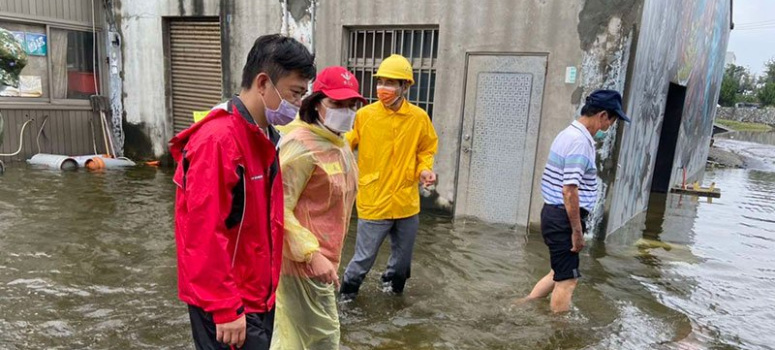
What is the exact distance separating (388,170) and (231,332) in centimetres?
230

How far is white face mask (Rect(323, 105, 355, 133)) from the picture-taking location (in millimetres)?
2555

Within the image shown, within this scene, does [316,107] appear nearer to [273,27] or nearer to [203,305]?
[203,305]

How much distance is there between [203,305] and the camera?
169 cm

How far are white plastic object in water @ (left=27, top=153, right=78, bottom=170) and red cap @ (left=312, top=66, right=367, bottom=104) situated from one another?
851 cm

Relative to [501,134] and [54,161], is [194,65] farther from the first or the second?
[501,134]

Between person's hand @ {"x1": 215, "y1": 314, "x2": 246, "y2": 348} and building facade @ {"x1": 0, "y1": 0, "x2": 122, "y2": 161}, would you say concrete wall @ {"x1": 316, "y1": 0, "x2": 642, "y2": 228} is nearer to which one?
person's hand @ {"x1": 215, "y1": 314, "x2": 246, "y2": 348}

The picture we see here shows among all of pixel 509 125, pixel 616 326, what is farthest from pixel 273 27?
pixel 616 326

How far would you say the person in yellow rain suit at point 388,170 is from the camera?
152 inches

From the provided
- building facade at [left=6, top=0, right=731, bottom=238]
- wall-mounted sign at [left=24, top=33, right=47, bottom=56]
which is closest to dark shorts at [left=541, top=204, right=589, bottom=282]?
building facade at [left=6, top=0, right=731, bottom=238]

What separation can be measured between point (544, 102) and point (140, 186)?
6.33 m

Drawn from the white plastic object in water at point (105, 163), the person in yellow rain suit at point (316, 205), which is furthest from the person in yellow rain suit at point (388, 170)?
the white plastic object in water at point (105, 163)

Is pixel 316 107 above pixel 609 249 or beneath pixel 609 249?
above

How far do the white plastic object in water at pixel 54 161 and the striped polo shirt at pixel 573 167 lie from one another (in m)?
8.80

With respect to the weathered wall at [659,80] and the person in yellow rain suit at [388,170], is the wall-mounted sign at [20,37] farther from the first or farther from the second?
the weathered wall at [659,80]
